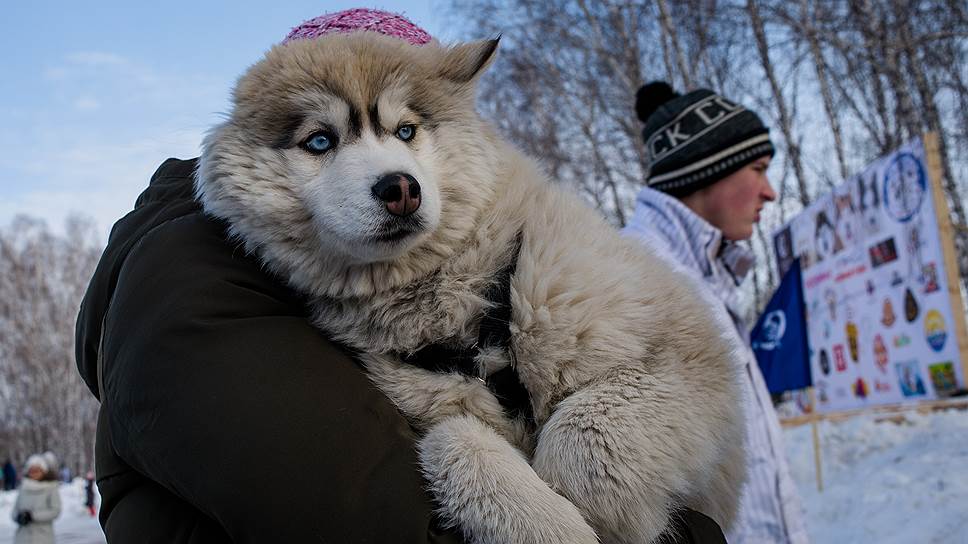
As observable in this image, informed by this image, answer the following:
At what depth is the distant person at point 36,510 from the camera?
9945 mm

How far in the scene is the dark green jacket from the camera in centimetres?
132

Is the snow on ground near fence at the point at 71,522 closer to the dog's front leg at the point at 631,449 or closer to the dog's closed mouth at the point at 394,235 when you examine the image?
the dog's closed mouth at the point at 394,235

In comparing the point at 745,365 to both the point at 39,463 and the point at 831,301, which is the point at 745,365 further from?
the point at 39,463

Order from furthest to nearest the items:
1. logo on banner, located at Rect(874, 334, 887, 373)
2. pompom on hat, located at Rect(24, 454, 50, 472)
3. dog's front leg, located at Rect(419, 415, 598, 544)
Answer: pompom on hat, located at Rect(24, 454, 50, 472) → logo on banner, located at Rect(874, 334, 887, 373) → dog's front leg, located at Rect(419, 415, 598, 544)

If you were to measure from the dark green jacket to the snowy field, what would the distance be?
578cm

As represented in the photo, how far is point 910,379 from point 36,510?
10477 millimetres

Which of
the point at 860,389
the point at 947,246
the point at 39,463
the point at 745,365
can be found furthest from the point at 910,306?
the point at 39,463

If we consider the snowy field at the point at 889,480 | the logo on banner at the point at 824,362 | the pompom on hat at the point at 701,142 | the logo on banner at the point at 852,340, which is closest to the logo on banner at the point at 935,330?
the snowy field at the point at 889,480

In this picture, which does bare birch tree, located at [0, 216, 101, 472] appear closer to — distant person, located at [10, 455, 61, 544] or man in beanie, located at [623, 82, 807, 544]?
distant person, located at [10, 455, 61, 544]

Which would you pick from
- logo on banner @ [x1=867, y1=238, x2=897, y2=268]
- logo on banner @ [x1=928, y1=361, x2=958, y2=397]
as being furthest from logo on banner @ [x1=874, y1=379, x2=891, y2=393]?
logo on banner @ [x1=867, y1=238, x2=897, y2=268]

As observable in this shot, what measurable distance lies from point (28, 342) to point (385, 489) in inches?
1437

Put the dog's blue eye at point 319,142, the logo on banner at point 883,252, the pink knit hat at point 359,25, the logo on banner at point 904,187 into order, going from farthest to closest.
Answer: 1. the logo on banner at point 883,252
2. the logo on banner at point 904,187
3. the pink knit hat at point 359,25
4. the dog's blue eye at point 319,142

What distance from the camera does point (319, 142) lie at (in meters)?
1.91

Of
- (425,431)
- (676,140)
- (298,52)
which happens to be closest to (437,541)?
(425,431)
